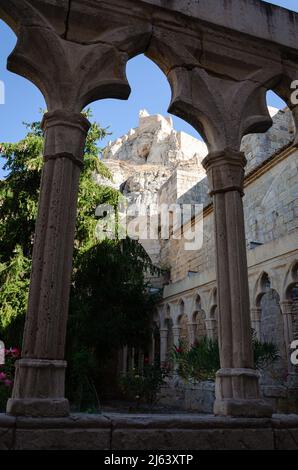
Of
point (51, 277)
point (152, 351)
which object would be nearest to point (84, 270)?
point (152, 351)

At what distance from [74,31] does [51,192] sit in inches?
49.9

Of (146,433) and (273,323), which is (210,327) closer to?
Answer: (273,323)

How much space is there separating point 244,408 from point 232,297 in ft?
2.13

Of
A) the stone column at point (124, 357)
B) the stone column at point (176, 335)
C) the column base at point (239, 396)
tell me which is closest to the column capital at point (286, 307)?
the column base at point (239, 396)

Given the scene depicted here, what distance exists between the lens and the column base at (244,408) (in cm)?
236

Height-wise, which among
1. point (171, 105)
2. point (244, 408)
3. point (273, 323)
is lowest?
point (244, 408)

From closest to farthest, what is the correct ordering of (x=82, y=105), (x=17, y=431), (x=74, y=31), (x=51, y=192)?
(x=17, y=431), (x=51, y=192), (x=82, y=105), (x=74, y=31)

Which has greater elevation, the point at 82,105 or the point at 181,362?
the point at 82,105

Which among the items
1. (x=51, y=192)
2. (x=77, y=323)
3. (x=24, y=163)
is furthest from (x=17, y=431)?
(x=24, y=163)

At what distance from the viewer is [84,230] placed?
962cm

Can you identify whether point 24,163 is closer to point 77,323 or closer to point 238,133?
point 77,323

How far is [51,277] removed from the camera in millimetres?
2311

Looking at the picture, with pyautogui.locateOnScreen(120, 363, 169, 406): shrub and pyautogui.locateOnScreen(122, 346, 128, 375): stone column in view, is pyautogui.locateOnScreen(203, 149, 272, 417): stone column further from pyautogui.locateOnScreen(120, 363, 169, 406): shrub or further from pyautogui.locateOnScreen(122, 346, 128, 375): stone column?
pyautogui.locateOnScreen(122, 346, 128, 375): stone column

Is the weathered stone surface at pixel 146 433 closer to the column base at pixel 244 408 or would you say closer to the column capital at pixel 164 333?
the column base at pixel 244 408
